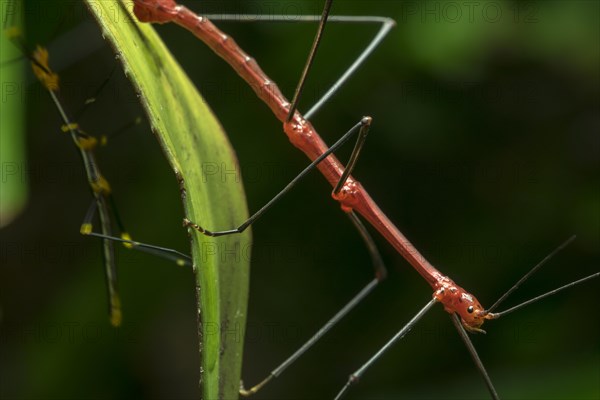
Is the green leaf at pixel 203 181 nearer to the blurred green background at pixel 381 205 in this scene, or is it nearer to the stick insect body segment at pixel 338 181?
the stick insect body segment at pixel 338 181

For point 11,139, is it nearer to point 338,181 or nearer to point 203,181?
point 203,181

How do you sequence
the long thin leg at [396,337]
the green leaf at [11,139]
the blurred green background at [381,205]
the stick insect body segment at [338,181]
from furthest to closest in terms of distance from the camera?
the blurred green background at [381,205]
the stick insect body segment at [338,181]
the long thin leg at [396,337]
the green leaf at [11,139]

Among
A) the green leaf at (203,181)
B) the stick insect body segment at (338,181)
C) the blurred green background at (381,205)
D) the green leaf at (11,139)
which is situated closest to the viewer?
the green leaf at (203,181)

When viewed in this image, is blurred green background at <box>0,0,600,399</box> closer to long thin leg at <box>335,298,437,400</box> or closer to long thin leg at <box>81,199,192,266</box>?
long thin leg at <box>81,199,192,266</box>

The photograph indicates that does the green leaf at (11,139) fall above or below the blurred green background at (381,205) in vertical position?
above

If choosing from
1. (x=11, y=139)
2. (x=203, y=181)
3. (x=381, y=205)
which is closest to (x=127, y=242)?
(x=11, y=139)

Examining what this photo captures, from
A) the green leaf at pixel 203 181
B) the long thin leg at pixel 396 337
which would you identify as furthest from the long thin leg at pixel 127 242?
the long thin leg at pixel 396 337
